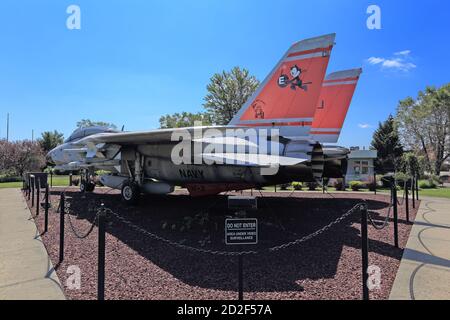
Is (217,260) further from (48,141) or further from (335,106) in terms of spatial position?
(48,141)

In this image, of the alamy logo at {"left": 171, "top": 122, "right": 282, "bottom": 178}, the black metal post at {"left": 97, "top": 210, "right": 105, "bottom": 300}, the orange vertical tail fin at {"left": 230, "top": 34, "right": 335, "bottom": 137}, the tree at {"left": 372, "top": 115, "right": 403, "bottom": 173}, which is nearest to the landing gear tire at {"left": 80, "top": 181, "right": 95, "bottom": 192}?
the alamy logo at {"left": 171, "top": 122, "right": 282, "bottom": 178}

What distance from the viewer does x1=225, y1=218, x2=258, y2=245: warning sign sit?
380cm

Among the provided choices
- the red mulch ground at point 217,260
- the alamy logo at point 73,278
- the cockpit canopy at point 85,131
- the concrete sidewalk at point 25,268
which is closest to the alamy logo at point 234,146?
the red mulch ground at point 217,260

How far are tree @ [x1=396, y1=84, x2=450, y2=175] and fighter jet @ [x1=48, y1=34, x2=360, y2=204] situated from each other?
1726 inches

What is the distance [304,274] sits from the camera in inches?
185

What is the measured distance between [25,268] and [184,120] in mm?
52968

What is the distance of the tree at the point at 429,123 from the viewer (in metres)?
44.0

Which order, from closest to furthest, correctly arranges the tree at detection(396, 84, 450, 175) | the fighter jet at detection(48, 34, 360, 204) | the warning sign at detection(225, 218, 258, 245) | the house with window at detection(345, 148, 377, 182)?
the warning sign at detection(225, 218, 258, 245), the fighter jet at detection(48, 34, 360, 204), the house with window at detection(345, 148, 377, 182), the tree at detection(396, 84, 450, 175)

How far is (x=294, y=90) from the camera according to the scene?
28.1 feet

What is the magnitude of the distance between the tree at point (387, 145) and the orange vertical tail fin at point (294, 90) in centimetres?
4556

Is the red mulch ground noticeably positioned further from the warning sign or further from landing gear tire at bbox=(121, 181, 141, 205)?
landing gear tire at bbox=(121, 181, 141, 205)

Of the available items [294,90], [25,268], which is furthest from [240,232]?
[294,90]

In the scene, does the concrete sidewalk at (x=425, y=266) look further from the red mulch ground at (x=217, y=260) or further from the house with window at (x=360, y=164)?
the house with window at (x=360, y=164)
